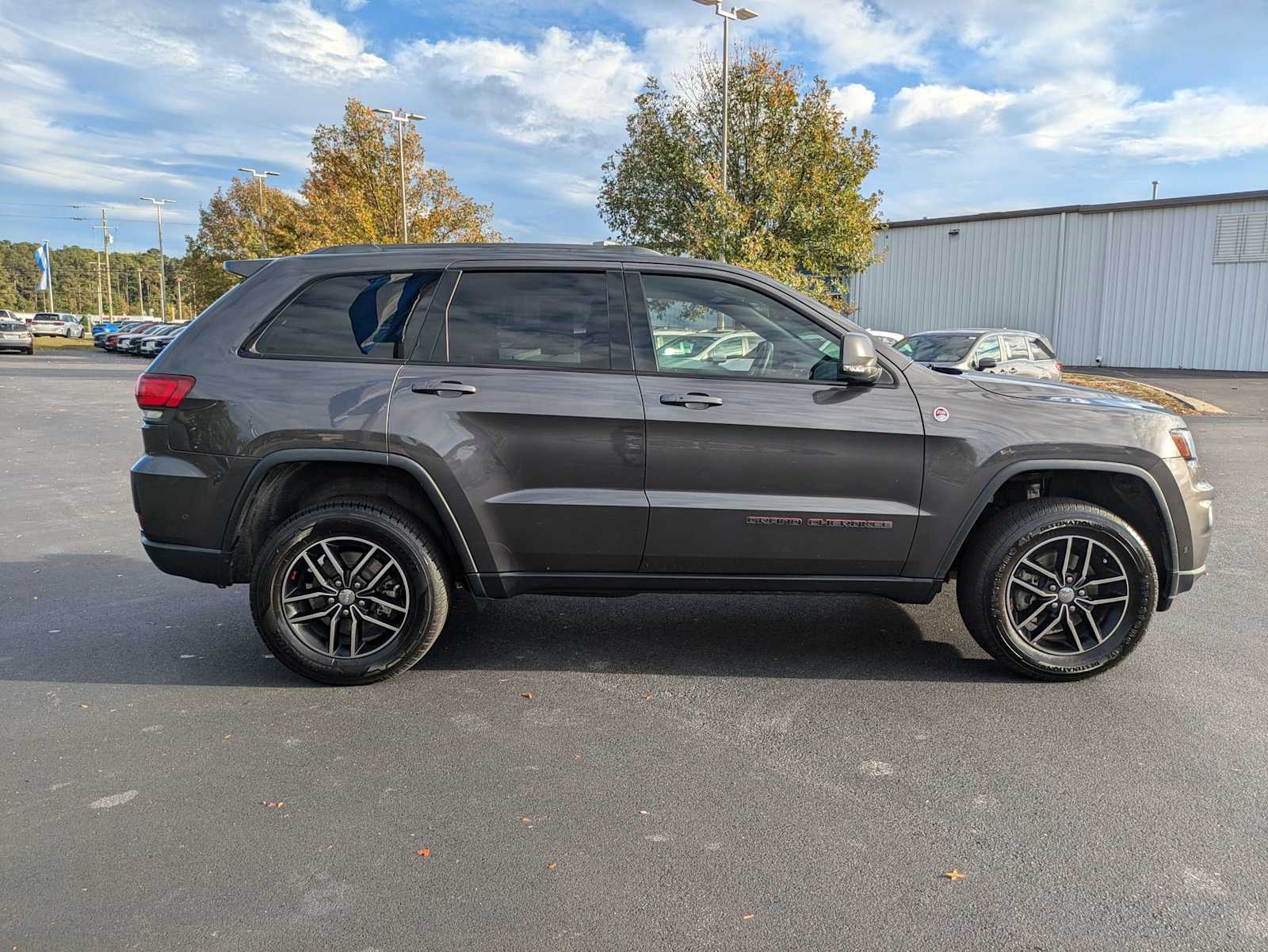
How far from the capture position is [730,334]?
419cm

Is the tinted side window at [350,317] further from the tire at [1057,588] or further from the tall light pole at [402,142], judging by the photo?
the tall light pole at [402,142]

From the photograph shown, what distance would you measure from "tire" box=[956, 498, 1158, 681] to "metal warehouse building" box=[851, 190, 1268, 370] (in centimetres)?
2616

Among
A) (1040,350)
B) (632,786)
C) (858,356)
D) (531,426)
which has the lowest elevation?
(632,786)

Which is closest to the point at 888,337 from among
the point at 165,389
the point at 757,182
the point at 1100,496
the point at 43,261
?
the point at 757,182

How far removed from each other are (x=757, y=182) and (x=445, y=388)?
1972cm

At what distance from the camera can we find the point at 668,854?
285cm

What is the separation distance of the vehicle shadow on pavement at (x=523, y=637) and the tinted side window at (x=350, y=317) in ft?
4.96

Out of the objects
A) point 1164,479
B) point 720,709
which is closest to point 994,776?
point 720,709

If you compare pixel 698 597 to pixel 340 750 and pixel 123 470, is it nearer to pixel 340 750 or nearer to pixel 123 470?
pixel 340 750

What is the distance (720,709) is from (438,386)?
1.83 m

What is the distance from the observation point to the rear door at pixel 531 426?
4.02 metres

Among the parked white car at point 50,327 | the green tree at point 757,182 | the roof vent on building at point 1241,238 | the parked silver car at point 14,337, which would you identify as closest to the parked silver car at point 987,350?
the green tree at point 757,182

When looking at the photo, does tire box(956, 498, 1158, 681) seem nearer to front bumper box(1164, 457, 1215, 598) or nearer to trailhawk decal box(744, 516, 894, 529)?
front bumper box(1164, 457, 1215, 598)

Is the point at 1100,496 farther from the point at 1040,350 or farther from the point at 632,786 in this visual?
the point at 1040,350
